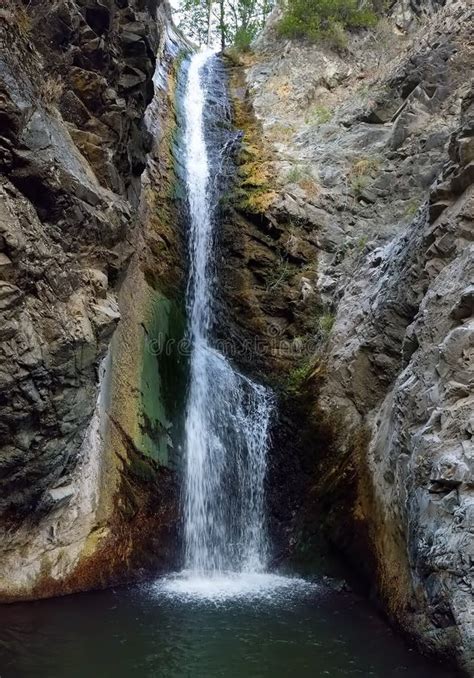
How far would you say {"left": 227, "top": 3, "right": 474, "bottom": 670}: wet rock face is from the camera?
7.34 meters

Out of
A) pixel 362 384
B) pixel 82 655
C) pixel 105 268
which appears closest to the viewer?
pixel 82 655

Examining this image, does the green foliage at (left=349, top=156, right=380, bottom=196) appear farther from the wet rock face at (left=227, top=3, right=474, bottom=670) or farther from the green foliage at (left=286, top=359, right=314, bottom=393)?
the green foliage at (left=286, top=359, right=314, bottom=393)

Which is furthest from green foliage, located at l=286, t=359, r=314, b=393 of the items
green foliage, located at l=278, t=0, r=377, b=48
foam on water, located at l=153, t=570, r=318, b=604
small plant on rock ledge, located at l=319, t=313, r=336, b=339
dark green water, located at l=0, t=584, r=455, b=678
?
green foliage, located at l=278, t=0, r=377, b=48

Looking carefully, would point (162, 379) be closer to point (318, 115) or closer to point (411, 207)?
point (411, 207)

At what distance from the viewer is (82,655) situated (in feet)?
22.1

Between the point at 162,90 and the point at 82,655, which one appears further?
the point at 162,90

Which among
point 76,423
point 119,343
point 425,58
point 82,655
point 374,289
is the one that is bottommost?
point 82,655

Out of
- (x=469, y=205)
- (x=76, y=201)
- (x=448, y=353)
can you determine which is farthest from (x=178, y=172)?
(x=448, y=353)

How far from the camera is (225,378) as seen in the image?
1254 centimetres

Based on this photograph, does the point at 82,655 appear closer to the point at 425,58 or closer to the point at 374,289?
the point at 374,289

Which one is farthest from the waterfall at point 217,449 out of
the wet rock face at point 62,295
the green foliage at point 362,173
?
the green foliage at point 362,173

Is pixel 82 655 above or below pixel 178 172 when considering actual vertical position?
below

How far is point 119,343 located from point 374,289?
5242 mm

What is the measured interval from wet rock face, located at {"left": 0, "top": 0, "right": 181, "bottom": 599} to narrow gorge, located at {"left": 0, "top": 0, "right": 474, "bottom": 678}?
0.14 feet
